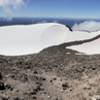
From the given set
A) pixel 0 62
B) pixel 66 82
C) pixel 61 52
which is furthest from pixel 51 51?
pixel 66 82

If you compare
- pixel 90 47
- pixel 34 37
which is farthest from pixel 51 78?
pixel 34 37

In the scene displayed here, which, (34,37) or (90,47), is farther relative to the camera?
(34,37)

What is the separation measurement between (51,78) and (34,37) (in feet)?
49.9

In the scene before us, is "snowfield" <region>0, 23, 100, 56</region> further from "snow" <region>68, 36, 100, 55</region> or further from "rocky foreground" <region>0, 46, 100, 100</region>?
"rocky foreground" <region>0, 46, 100, 100</region>

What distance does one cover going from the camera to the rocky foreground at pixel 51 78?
16375 millimetres

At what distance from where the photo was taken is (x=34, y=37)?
35406mm

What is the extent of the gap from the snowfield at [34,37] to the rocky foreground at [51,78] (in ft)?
12.1

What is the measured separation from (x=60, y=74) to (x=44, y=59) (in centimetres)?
537

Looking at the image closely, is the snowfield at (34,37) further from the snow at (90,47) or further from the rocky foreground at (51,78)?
the rocky foreground at (51,78)

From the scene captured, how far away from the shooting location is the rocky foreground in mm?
16375

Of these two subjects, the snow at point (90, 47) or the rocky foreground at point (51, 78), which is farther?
the snow at point (90, 47)

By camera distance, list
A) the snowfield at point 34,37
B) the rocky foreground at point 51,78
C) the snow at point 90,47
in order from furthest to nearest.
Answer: the snowfield at point 34,37 → the snow at point 90,47 → the rocky foreground at point 51,78

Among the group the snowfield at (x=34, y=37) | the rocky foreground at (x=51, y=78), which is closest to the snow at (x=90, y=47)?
the snowfield at (x=34, y=37)

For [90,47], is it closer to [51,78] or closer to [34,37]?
[34,37]
